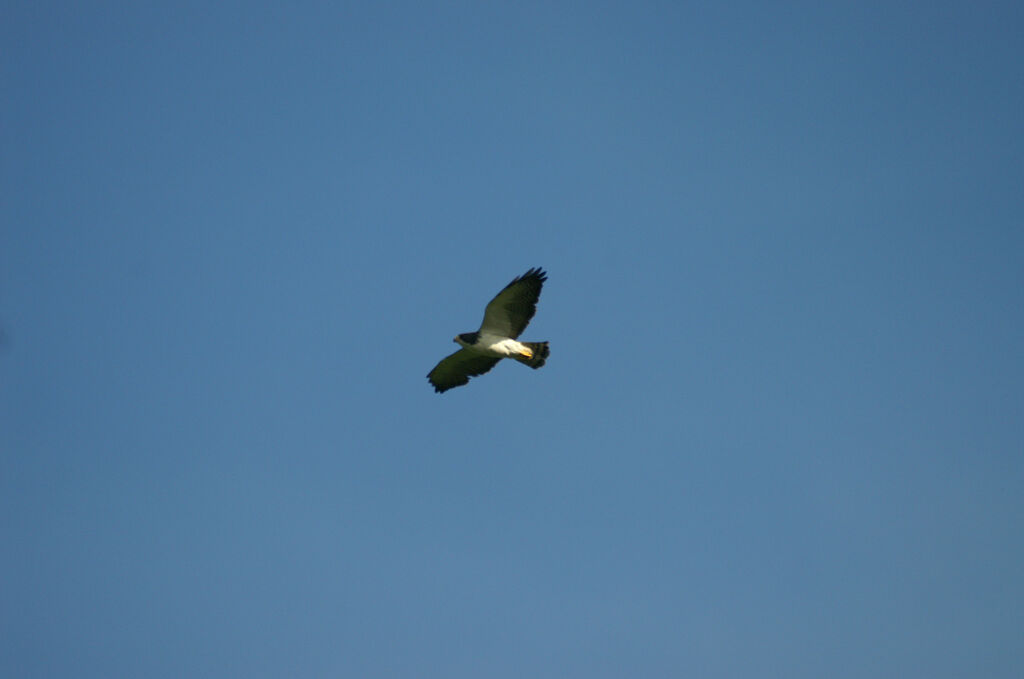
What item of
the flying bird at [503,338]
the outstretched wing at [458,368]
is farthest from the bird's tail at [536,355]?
the outstretched wing at [458,368]

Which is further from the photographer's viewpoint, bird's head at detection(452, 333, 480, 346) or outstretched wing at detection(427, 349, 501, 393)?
outstretched wing at detection(427, 349, 501, 393)

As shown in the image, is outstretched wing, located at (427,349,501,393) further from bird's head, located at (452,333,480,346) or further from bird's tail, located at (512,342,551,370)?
bird's tail, located at (512,342,551,370)

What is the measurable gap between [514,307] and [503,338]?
902 millimetres

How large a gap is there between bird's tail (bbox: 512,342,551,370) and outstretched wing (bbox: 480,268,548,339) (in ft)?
1.50

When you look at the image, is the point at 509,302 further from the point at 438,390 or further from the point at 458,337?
the point at 438,390

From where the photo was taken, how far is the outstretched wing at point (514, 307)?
2250cm

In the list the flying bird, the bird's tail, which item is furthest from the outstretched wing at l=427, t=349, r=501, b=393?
the bird's tail

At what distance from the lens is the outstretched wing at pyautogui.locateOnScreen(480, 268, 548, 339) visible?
73.8 ft

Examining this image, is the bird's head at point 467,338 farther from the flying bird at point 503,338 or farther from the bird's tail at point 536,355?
the bird's tail at point 536,355

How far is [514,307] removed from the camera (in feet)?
74.8

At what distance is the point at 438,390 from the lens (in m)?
25.2

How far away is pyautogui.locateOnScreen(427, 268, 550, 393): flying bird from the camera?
22.5 m

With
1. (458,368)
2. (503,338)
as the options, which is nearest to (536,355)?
(503,338)

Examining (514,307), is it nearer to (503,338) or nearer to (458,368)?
(503,338)
